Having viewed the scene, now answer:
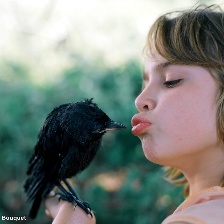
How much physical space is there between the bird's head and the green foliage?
74.8 inches

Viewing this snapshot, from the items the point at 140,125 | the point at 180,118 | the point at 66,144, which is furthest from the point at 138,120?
Result: the point at 66,144

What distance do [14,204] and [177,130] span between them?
7.74 feet

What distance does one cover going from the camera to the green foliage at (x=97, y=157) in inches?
136

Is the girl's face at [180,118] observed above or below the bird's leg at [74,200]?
above

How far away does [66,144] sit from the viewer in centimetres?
156

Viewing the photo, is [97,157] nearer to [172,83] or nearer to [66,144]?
[66,144]

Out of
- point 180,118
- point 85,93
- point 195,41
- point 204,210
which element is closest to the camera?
point 204,210

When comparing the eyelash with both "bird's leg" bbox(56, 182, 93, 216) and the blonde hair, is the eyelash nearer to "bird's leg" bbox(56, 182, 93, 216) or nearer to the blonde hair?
the blonde hair

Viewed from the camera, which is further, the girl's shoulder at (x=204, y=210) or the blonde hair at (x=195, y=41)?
the blonde hair at (x=195, y=41)

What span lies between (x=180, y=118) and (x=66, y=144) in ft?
1.27

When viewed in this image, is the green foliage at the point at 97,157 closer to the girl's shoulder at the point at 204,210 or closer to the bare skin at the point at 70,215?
the bare skin at the point at 70,215

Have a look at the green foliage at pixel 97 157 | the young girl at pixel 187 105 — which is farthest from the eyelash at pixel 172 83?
the green foliage at pixel 97 157

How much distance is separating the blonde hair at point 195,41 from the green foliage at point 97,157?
1.96 m

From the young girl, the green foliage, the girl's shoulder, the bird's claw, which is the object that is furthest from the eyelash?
the green foliage
